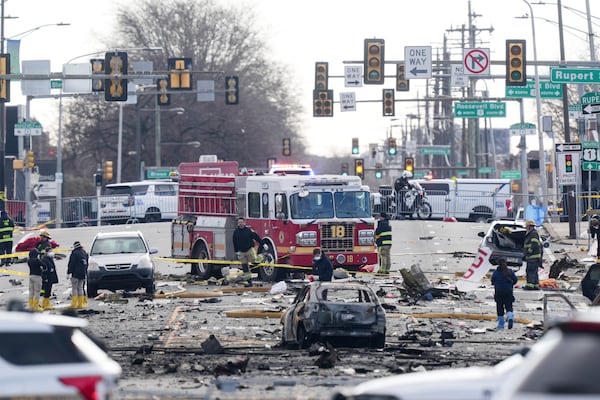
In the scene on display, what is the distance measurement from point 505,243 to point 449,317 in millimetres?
9733

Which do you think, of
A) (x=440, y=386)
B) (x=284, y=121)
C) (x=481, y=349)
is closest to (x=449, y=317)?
(x=481, y=349)

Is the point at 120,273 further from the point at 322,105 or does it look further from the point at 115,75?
the point at 322,105

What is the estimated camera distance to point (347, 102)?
2359 inches

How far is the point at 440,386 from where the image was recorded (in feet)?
28.9

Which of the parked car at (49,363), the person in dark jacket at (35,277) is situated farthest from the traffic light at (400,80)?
the parked car at (49,363)

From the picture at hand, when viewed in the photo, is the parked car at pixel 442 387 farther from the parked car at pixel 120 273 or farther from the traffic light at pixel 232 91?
the traffic light at pixel 232 91

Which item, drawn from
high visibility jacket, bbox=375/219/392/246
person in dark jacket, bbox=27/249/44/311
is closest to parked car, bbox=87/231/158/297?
person in dark jacket, bbox=27/249/44/311

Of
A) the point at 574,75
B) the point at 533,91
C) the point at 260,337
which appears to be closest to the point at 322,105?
the point at 533,91

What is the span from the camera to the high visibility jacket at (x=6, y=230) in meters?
41.6

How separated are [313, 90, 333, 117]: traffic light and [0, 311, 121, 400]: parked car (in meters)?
44.2

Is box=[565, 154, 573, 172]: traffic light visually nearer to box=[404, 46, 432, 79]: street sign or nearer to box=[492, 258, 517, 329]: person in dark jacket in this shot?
box=[404, 46, 432, 79]: street sign

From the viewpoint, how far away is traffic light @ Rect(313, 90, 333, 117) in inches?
2105

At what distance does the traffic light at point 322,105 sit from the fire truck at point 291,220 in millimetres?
17634

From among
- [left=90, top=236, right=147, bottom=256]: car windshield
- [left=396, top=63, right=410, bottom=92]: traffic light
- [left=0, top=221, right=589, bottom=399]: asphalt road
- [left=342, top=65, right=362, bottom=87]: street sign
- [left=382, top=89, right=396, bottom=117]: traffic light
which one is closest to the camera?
[left=0, top=221, right=589, bottom=399]: asphalt road
